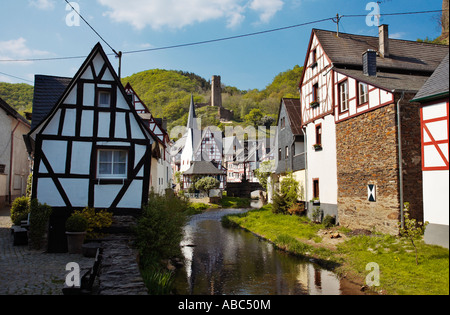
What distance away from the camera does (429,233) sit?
3.63 metres

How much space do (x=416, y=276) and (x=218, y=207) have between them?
31924 mm

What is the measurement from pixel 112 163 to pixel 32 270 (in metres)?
4.61

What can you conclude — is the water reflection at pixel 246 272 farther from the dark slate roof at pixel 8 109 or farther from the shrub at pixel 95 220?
the dark slate roof at pixel 8 109

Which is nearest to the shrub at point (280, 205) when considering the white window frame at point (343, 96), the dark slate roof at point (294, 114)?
the dark slate roof at point (294, 114)

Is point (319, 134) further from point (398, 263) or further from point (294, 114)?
point (398, 263)

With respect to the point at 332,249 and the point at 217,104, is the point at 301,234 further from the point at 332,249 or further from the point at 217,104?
the point at 217,104

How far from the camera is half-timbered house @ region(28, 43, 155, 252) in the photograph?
1161cm

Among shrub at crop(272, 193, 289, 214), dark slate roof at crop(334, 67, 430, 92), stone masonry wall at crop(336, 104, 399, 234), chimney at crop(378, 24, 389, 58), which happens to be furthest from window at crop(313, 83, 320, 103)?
shrub at crop(272, 193, 289, 214)

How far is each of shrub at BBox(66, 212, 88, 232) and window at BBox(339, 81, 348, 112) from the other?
12192mm

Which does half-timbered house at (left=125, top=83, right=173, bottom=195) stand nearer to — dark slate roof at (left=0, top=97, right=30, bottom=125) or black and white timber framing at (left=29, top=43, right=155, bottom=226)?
dark slate roof at (left=0, top=97, right=30, bottom=125)

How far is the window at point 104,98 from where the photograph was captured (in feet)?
40.2

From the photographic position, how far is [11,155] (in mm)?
24703

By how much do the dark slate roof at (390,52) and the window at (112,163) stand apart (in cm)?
1122
